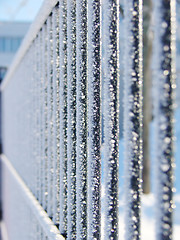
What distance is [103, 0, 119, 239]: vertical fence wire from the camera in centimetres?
106

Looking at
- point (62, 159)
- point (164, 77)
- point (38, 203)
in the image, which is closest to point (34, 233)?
point (38, 203)

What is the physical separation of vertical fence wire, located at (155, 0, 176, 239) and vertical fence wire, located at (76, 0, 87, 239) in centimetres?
59

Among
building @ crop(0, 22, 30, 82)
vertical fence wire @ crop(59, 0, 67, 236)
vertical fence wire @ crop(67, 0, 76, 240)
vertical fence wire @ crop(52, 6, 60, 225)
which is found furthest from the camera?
building @ crop(0, 22, 30, 82)

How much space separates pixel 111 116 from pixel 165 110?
0.33 meters

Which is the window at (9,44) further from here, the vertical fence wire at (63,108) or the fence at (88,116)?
the vertical fence wire at (63,108)

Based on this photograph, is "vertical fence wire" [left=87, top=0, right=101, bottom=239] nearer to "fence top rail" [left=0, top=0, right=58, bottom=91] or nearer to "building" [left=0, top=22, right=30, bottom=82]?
"fence top rail" [left=0, top=0, right=58, bottom=91]

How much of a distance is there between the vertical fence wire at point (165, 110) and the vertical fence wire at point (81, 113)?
0.59 m

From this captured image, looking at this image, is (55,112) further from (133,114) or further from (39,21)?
(133,114)

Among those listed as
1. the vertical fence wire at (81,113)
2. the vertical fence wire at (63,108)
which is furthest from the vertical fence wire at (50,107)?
the vertical fence wire at (81,113)

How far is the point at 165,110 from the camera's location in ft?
2.45

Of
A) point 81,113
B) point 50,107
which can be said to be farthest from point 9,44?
point 81,113

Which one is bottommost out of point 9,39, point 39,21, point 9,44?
point 39,21

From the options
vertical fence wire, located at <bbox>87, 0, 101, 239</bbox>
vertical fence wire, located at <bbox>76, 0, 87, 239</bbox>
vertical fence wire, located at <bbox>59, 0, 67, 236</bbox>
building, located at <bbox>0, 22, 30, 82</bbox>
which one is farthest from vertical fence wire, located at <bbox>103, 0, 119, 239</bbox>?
building, located at <bbox>0, 22, 30, 82</bbox>

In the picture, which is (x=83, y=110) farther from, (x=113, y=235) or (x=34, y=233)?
(x=34, y=233)
